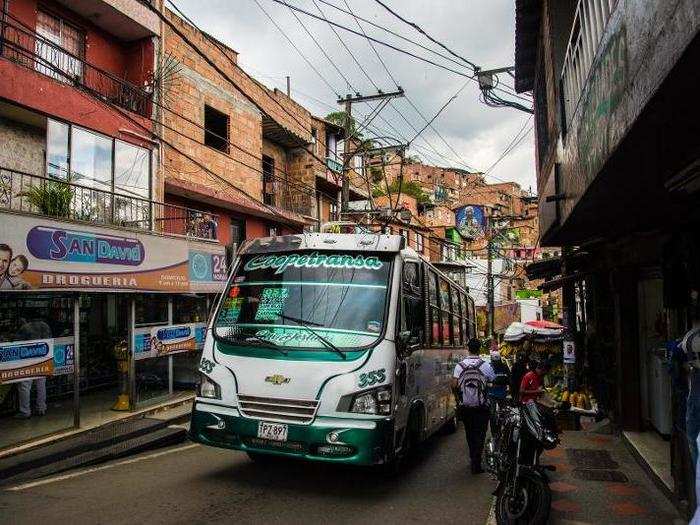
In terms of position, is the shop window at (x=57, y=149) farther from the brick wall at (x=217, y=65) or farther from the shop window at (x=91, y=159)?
the brick wall at (x=217, y=65)

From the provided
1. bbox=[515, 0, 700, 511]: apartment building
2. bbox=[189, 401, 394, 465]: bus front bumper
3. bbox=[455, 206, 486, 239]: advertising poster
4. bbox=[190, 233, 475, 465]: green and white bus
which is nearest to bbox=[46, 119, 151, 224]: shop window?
bbox=[190, 233, 475, 465]: green and white bus

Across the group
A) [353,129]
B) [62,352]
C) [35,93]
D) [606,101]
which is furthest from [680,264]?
[353,129]

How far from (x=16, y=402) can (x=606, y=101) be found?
10.6 m

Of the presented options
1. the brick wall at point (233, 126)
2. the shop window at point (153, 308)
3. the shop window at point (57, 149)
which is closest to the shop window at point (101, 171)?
the shop window at point (57, 149)

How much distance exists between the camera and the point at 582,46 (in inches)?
261

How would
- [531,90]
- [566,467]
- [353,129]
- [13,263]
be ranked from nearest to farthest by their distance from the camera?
[566,467] < [13,263] < [531,90] < [353,129]

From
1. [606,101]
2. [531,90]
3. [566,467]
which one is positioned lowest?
[566,467]

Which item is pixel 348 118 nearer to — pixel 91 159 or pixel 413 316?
pixel 91 159

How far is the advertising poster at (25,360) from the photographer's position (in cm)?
819

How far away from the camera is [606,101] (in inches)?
196

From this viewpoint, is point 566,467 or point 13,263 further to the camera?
point 13,263

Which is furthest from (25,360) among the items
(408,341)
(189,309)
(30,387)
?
(189,309)

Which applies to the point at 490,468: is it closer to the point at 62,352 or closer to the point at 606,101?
the point at 606,101

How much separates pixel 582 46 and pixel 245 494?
6.27m
